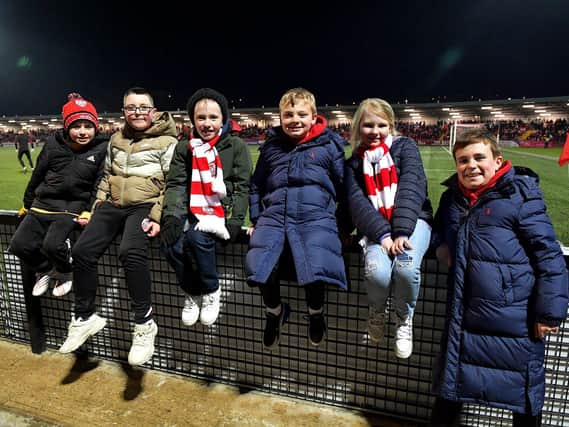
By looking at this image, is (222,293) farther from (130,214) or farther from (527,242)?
(527,242)

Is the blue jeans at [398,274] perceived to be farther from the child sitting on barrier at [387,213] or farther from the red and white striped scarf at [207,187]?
the red and white striped scarf at [207,187]

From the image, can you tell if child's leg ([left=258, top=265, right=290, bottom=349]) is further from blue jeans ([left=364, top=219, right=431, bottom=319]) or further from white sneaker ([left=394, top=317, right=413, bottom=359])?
white sneaker ([left=394, top=317, right=413, bottom=359])

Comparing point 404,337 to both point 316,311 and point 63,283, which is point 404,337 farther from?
point 63,283

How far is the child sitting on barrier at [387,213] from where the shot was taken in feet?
6.62

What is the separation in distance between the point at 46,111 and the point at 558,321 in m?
86.1

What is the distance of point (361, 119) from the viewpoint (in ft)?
7.38

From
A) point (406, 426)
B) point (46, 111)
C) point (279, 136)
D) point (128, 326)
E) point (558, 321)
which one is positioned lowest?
point (406, 426)

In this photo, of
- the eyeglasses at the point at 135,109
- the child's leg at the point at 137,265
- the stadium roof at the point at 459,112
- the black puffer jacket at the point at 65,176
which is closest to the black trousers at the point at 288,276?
the child's leg at the point at 137,265

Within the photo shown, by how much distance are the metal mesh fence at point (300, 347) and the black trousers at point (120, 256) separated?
13.7 inches

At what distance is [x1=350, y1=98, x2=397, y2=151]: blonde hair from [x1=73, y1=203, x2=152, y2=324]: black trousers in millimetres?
1368

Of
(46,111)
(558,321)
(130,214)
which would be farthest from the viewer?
(46,111)

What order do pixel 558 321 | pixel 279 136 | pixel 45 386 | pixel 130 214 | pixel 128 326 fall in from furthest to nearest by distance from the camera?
1. pixel 128 326
2. pixel 45 386
3. pixel 130 214
4. pixel 279 136
5. pixel 558 321

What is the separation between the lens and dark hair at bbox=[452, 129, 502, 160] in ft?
6.46

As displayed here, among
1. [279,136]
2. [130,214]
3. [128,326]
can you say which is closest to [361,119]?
[279,136]
